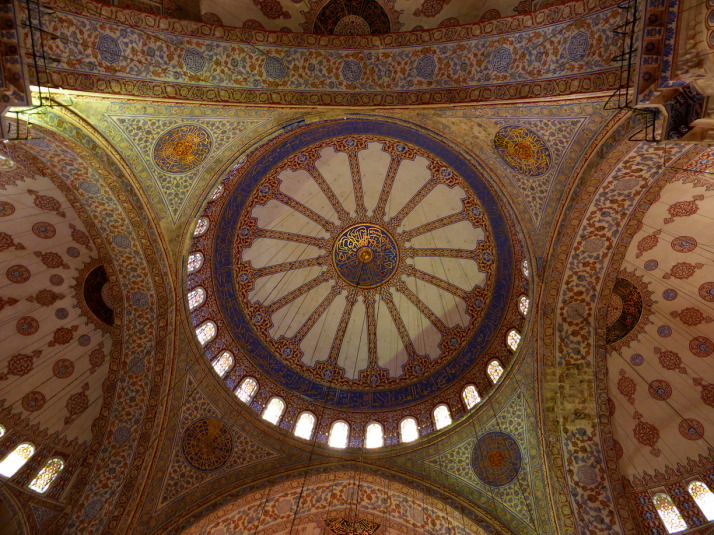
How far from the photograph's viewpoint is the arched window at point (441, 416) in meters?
9.73

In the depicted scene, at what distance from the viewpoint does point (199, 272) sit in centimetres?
952

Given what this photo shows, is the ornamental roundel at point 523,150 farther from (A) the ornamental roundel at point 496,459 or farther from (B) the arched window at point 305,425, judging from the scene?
(B) the arched window at point 305,425

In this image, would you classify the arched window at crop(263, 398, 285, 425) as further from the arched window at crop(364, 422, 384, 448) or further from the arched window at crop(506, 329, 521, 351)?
the arched window at crop(506, 329, 521, 351)

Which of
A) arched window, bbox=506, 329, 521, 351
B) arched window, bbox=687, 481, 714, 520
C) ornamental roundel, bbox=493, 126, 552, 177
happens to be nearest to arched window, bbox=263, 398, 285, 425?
arched window, bbox=506, 329, 521, 351

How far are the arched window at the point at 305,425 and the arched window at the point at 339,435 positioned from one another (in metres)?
0.44

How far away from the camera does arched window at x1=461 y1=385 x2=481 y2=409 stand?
963cm

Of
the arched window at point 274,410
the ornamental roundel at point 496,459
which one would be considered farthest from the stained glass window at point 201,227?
the ornamental roundel at point 496,459

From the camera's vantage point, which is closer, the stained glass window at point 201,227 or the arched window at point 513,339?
the stained glass window at point 201,227

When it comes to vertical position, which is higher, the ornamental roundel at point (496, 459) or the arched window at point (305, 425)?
the arched window at point (305, 425)

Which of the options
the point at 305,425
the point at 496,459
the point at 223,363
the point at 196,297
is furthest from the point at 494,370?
the point at 196,297

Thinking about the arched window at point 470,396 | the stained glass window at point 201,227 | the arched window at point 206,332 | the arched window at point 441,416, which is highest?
the stained glass window at point 201,227

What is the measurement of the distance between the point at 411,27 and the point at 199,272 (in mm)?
6162

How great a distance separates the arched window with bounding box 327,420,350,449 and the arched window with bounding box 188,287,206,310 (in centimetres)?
400

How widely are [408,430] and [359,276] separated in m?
3.77
